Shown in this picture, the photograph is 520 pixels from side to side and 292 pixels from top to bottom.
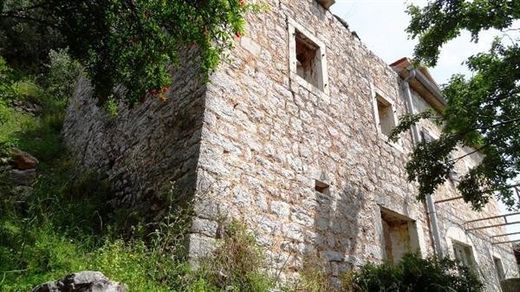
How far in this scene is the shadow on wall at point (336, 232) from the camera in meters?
4.92

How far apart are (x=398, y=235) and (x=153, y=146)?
4.36 metres

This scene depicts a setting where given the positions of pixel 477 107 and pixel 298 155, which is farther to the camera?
pixel 477 107

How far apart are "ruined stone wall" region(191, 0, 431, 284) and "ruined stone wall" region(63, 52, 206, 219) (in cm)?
24

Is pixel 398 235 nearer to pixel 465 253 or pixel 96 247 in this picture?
pixel 465 253

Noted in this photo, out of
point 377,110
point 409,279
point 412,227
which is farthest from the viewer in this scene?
point 377,110

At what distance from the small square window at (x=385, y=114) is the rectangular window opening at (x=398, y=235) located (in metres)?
1.83

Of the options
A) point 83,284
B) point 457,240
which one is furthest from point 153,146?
point 457,240

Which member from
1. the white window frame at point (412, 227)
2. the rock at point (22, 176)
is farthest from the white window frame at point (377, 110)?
the rock at point (22, 176)

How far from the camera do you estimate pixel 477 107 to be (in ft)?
21.0

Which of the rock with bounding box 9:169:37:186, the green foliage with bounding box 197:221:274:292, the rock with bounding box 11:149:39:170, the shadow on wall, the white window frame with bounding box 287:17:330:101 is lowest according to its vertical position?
the green foliage with bounding box 197:221:274:292

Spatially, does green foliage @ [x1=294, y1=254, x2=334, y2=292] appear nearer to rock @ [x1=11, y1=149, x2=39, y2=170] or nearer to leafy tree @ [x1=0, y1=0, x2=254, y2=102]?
leafy tree @ [x1=0, y1=0, x2=254, y2=102]

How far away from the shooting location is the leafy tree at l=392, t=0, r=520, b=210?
6172 mm

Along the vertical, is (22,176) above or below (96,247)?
above

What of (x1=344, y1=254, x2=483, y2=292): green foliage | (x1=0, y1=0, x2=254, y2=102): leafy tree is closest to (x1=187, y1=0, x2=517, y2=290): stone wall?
(x1=344, y1=254, x2=483, y2=292): green foliage
